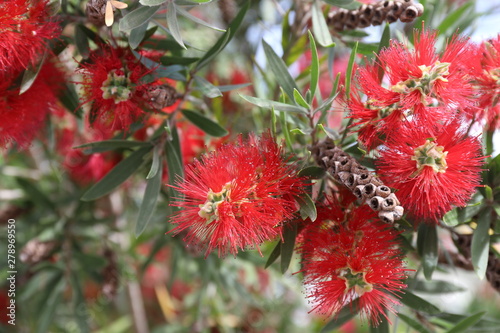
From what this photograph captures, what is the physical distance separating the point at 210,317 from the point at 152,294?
556 mm

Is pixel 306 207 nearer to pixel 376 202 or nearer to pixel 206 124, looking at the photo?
pixel 376 202

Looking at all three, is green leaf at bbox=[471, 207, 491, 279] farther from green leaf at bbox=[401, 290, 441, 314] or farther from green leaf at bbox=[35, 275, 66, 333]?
green leaf at bbox=[35, 275, 66, 333]

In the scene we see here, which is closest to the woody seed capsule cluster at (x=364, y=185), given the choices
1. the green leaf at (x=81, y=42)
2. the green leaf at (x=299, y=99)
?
the green leaf at (x=299, y=99)

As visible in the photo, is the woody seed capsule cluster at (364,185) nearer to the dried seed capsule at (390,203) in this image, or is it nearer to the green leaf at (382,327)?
the dried seed capsule at (390,203)

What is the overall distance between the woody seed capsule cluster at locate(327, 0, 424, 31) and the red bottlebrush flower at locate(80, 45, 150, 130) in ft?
1.58

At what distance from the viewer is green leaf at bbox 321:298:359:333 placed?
89 cm

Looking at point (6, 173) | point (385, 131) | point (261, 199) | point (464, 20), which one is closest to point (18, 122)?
point (261, 199)

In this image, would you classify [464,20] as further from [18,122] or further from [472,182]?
[18,122]

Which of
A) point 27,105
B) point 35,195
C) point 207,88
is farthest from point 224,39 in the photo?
point 35,195

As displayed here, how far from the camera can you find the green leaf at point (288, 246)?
2.84 ft

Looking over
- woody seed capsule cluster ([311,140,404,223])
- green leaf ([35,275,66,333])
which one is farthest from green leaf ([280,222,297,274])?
green leaf ([35,275,66,333])

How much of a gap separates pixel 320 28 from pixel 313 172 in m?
0.36

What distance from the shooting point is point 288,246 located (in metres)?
0.87

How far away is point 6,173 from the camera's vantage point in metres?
1.76
